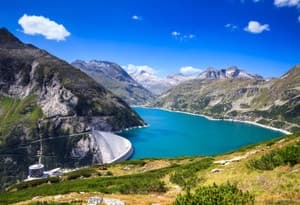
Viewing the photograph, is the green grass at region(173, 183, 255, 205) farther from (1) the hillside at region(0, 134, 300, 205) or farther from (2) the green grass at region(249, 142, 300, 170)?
(2) the green grass at region(249, 142, 300, 170)

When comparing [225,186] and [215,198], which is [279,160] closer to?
[225,186]

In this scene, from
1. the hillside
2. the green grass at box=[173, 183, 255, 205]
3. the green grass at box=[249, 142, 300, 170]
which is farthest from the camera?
the green grass at box=[249, 142, 300, 170]

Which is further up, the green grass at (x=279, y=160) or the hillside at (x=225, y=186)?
the green grass at (x=279, y=160)

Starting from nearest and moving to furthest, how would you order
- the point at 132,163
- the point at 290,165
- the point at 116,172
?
the point at 290,165 → the point at 116,172 → the point at 132,163

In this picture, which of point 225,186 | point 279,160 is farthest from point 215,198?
point 279,160

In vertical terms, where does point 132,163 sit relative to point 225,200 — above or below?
below

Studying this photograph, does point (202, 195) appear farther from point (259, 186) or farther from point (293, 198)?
point (259, 186)

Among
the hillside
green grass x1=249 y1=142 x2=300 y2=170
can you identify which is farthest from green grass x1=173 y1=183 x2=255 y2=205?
green grass x1=249 y1=142 x2=300 y2=170

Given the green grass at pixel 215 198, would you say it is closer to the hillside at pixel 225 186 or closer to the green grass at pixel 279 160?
the hillside at pixel 225 186

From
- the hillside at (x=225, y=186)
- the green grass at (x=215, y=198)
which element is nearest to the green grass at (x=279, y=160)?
the hillside at (x=225, y=186)

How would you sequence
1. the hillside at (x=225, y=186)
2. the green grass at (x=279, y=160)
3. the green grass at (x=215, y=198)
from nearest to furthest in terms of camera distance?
the green grass at (x=215, y=198) < the hillside at (x=225, y=186) < the green grass at (x=279, y=160)

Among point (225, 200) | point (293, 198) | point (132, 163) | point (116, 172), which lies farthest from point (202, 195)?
point (132, 163)
